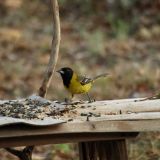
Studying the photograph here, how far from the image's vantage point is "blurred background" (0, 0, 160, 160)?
976 centimetres

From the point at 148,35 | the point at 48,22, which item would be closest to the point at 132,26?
the point at 148,35

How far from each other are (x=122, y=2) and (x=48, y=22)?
1.60 m

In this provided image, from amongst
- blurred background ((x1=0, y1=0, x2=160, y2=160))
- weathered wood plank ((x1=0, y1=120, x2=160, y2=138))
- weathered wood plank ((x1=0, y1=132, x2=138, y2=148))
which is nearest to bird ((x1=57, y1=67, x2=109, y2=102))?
blurred background ((x1=0, y1=0, x2=160, y2=160))

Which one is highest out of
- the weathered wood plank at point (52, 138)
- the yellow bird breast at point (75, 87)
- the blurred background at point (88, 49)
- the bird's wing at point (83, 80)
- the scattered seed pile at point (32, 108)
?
the blurred background at point (88, 49)

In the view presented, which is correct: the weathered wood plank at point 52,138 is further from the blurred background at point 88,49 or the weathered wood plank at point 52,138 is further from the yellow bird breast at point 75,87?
the blurred background at point 88,49

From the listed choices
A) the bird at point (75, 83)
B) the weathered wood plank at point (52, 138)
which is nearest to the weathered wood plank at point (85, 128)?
the weathered wood plank at point (52, 138)

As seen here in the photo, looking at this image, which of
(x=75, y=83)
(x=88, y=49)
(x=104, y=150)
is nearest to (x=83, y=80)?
(x=75, y=83)

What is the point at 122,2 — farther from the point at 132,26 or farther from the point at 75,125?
the point at 75,125

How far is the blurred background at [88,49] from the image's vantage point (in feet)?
32.0

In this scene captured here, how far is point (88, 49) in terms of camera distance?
12094 millimetres

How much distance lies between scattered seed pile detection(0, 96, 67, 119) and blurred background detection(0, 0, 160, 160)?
198 centimetres

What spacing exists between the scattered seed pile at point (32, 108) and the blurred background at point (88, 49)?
1976mm

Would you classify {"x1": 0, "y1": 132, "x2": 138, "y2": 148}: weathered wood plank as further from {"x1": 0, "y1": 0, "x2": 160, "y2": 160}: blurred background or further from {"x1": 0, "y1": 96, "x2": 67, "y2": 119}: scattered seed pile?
{"x1": 0, "y1": 0, "x2": 160, "y2": 160}: blurred background

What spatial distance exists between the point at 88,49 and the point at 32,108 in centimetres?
706
